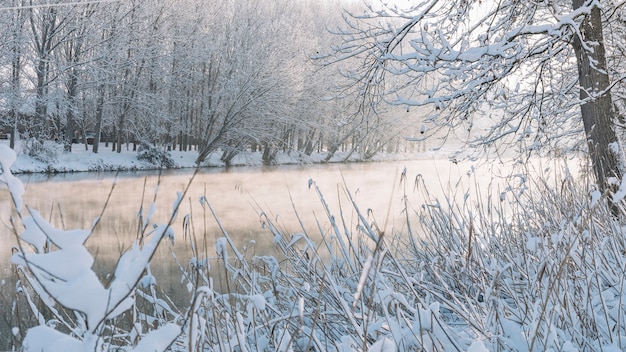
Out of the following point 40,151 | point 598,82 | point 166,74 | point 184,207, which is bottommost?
point 184,207

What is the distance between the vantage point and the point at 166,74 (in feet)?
82.1

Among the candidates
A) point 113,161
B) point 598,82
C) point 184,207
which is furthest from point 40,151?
point 598,82

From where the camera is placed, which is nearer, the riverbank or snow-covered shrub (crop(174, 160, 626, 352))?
snow-covered shrub (crop(174, 160, 626, 352))

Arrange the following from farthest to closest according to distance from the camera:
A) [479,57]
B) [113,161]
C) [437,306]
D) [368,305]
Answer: [113,161]
[479,57]
[368,305]
[437,306]

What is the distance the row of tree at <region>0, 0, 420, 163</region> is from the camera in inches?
728

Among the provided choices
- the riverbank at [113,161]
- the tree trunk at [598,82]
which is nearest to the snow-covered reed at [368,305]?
the tree trunk at [598,82]

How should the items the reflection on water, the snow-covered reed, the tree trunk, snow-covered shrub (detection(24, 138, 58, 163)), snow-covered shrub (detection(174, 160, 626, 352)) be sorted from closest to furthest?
the snow-covered reed < snow-covered shrub (detection(174, 160, 626, 352)) < the tree trunk < the reflection on water < snow-covered shrub (detection(24, 138, 58, 163))

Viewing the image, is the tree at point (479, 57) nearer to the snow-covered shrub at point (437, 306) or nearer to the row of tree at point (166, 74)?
the snow-covered shrub at point (437, 306)

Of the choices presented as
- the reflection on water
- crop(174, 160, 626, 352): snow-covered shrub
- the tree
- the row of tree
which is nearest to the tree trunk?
the tree

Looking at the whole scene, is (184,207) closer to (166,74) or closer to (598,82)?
(598,82)

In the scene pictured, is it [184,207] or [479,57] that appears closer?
[479,57]

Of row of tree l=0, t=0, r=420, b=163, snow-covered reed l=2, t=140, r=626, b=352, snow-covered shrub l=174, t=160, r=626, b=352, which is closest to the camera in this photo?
snow-covered reed l=2, t=140, r=626, b=352

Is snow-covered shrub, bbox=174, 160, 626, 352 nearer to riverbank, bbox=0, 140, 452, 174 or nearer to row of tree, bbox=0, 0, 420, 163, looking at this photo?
riverbank, bbox=0, 140, 452, 174

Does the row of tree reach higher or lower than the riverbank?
higher
